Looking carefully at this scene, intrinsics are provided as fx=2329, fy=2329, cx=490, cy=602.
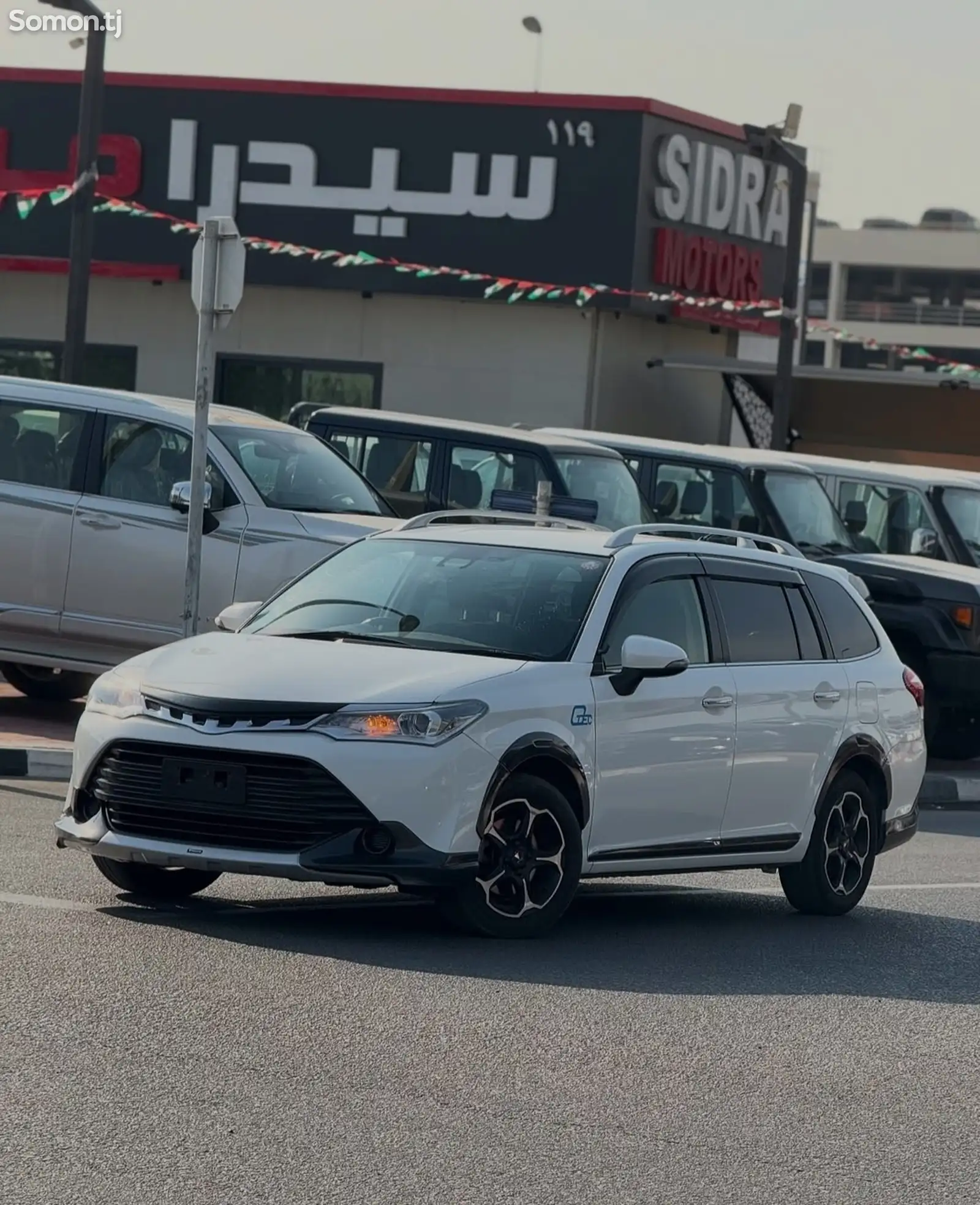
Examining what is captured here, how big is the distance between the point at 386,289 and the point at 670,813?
2019 cm

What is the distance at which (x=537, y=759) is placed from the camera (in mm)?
8406

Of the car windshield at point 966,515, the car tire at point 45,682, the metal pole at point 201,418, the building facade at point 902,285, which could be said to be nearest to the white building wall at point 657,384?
the car windshield at point 966,515

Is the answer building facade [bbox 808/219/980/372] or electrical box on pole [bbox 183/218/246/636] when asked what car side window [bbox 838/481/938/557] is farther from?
building facade [bbox 808/219/980/372]

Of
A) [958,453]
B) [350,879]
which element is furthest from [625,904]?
[958,453]

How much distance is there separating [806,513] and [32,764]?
289 inches

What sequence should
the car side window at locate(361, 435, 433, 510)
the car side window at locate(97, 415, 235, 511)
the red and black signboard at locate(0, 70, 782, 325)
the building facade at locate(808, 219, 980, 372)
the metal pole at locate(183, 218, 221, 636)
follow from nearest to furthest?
the metal pole at locate(183, 218, 221, 636), the car side window at locate(97, 415, 235, 511), the car side window at locate(361, 435, 433, 510), the red and black signboard at locate(0, 70, 782, 325), the building facade at locate(808, 219, 980, 372)

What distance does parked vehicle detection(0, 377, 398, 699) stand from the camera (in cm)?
1433

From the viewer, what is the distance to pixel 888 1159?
574 centimetres

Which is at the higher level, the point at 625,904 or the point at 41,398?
the point at 41,398

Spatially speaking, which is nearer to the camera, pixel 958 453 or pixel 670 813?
pixel 670 813

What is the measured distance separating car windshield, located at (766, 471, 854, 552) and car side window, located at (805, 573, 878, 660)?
6.97 meters

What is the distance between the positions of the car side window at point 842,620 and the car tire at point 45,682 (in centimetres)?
716

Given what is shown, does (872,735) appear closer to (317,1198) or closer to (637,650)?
(637,650)

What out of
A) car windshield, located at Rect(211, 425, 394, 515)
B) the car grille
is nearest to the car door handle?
car windshield, located at Rect(211, 425, 394, 515)
